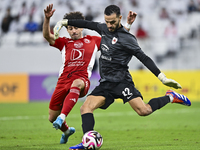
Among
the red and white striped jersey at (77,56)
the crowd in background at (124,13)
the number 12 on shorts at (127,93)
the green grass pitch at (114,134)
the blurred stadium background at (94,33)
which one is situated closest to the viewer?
the number 12 on shorts at (127,93)

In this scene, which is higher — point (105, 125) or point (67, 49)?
point (67, 49)

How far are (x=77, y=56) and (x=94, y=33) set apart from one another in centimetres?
1121

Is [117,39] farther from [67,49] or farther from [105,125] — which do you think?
[105,125]

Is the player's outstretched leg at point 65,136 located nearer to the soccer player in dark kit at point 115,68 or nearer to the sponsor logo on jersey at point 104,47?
the soccer player in dark kit at point 115,68

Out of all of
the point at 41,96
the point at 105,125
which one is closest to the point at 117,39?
the point at 105,125

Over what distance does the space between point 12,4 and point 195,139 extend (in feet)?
53.4

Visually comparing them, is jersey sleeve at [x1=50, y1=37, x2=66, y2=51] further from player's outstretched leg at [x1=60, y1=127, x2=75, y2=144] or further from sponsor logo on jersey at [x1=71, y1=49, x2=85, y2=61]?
player's outstretched leg at [x1=60, y1=127, x2=75, y2=144]

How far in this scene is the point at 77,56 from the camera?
664 cm

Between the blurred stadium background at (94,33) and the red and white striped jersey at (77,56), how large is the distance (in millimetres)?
9530

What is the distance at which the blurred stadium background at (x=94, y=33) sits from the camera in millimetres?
16609

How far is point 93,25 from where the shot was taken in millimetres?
5980

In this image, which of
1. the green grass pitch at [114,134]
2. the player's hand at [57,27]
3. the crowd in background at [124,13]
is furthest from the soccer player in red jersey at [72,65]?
the crowd in background at [124,13]

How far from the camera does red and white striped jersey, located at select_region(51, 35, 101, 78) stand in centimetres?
657

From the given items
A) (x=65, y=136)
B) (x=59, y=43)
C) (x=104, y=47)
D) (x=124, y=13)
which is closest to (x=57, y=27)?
(x=104, y=47)
